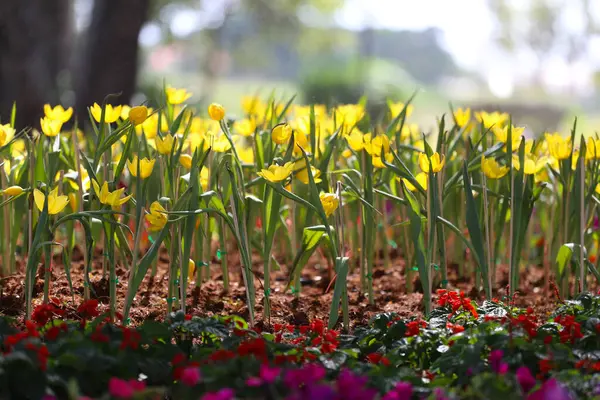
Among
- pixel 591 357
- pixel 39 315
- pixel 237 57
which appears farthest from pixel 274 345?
pixel 237 57

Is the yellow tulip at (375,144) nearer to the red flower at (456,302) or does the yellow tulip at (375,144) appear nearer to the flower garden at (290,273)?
the flower garden at (290,273)

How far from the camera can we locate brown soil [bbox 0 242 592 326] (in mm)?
2545

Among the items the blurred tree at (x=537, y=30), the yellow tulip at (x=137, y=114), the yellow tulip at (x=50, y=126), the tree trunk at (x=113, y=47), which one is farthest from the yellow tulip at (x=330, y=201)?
the blurred tree at (x=537, y=30)

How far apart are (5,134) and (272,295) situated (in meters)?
1.07

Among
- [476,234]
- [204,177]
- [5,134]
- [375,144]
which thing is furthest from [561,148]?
[5,134]

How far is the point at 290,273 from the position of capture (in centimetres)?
247

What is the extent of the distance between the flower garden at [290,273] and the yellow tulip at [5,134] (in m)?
0.01

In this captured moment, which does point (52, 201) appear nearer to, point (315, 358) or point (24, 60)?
point (315, 358)

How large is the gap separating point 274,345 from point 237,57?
148ft

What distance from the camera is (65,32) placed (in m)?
9.14

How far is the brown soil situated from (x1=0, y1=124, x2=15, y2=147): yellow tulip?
468 millimetres

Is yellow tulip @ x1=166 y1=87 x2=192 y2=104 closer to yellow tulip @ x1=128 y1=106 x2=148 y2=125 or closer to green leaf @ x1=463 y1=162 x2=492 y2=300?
yellow tulip @ x1=128 y1=106 x2=148 y2=125

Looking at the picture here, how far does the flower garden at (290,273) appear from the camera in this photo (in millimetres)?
1673

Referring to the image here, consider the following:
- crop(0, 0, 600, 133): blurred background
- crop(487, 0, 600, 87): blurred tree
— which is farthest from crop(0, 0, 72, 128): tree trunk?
crop(487, 0, 600, 87): blurred tree
